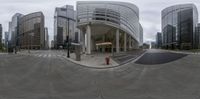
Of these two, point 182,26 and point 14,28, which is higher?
point 182,26

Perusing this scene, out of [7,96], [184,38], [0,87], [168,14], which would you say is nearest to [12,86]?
[0,87]

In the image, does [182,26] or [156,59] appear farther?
[182,26]

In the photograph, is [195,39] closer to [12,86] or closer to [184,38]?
[184,38]


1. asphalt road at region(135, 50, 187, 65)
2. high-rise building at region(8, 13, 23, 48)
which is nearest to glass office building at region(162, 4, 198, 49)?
asphalt road at region(135, 50, 187, 65)

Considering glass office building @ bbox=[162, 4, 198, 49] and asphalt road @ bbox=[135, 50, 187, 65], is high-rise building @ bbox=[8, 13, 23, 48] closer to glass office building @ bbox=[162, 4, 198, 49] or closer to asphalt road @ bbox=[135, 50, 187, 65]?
asphalt road @ bbox=[135, 50, 187, 65]

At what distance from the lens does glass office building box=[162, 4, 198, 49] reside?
422 ft

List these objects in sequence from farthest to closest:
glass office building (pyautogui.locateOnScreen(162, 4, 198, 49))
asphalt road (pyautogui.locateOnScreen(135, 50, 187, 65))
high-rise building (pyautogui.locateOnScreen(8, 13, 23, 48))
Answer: glass office building (pyautogui.locateOnScreen(162, 4, 198, 49))
high-rise building (pyautogui.locateOnScreen(8, 13, 23, 48))
asphalt road (pyautogui.locateOnScreen(135, 50, 187, 65))

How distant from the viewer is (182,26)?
445 feet

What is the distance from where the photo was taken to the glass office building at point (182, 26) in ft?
422

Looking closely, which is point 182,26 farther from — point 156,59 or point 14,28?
point 156,59

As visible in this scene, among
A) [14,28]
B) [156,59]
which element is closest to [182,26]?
[14,28]

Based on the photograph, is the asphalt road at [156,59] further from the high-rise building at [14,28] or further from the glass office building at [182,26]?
the glass office building at [182,26]

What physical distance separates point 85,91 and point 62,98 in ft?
5.25

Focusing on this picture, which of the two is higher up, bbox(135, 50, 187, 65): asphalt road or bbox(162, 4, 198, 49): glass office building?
bbox(162, 4, 198, 49): glass office building
